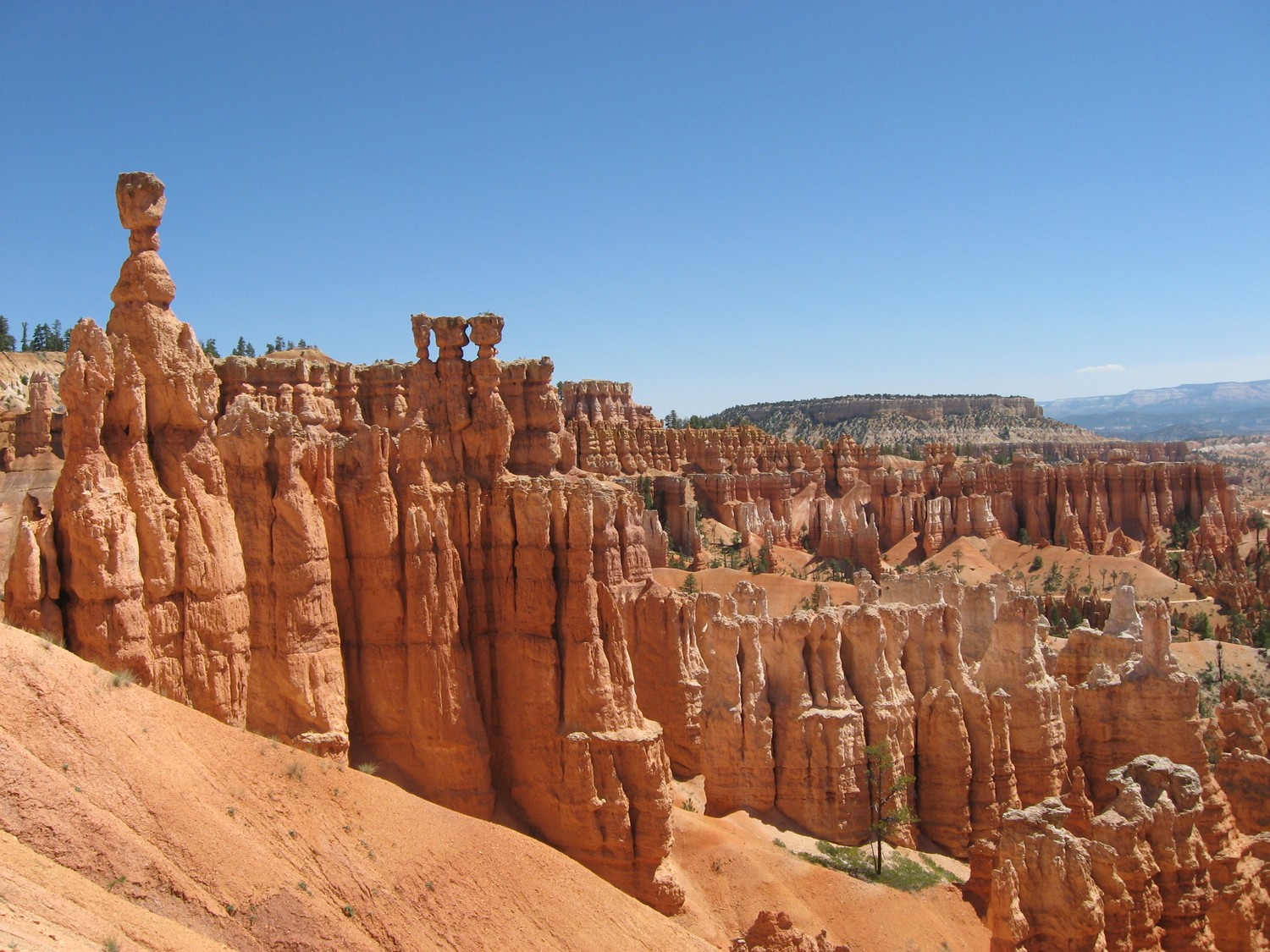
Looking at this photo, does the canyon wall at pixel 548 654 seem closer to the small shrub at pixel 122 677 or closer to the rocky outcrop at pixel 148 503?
the rocky outcrop at pixel 148 503

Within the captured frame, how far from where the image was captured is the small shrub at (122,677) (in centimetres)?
A: 1362

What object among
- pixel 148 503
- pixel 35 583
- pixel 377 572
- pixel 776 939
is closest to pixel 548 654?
pixel 377 572

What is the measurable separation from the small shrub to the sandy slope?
13cm

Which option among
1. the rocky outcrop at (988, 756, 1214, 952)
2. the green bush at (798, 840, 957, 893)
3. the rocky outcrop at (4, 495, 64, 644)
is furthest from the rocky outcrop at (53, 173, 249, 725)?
the green bush at (798, 840, 957, 893)

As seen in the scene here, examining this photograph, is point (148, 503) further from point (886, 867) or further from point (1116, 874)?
point (886, 867)

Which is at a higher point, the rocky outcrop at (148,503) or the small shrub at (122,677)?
A: the rocky outcrop at (148,503)

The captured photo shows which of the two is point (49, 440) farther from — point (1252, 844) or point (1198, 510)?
point (1198, 510)

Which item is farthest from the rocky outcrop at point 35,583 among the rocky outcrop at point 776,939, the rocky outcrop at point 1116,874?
the rocky outcrop at point 1116,874

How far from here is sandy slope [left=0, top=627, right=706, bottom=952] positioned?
10.9 meters

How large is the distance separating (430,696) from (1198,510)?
80840 millimetres

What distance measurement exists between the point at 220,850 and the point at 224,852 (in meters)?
0.06

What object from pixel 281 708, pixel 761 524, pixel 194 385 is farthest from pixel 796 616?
pixel 761 524

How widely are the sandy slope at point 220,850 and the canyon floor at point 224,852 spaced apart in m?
0.02

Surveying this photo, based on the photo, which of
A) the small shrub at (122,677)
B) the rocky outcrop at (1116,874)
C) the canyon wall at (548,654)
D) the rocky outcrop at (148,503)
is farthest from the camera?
the rocky outcrop at (1116,874)
